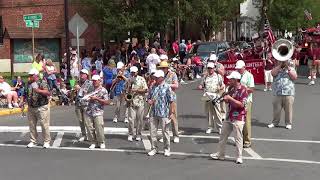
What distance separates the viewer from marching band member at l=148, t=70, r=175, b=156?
433 inches

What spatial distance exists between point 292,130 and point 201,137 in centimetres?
233

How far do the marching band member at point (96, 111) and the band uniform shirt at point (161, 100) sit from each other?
1348 mm

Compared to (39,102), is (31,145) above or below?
below

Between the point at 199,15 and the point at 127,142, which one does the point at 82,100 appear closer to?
the point at 127,142

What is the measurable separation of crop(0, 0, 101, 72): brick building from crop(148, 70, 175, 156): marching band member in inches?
1070

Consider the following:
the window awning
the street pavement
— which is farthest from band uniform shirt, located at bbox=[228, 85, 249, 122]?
the window awning

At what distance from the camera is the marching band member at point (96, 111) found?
1197cm

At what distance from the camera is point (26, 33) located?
130 ft

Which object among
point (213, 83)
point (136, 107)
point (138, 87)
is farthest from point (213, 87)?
point (136, 107)

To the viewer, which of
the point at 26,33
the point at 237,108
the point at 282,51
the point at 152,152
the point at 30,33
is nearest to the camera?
the point at 237,108

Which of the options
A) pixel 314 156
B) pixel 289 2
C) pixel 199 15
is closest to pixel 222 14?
pixel 199 15

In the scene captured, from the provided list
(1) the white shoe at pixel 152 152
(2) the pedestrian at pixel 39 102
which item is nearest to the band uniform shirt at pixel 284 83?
(1) the white shoe at pixel 152 152

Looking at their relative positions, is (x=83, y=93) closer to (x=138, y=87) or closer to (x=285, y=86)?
(x=138, y=87)

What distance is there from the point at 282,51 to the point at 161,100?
180 inches
